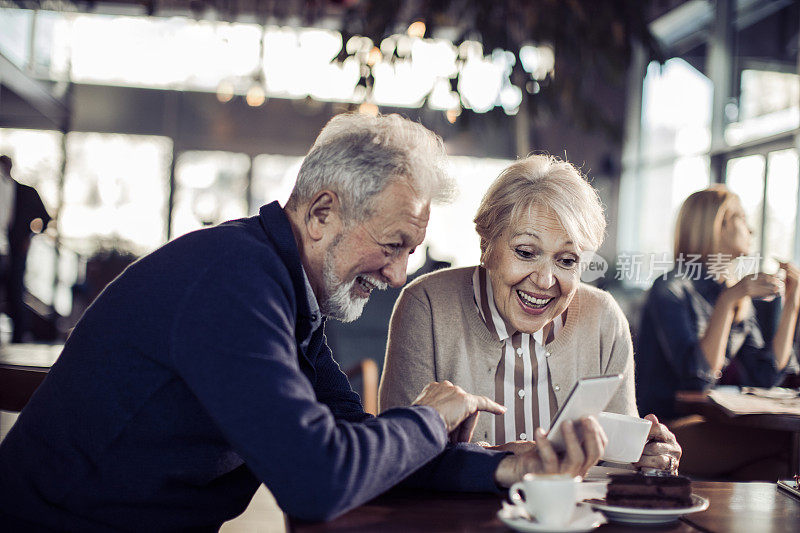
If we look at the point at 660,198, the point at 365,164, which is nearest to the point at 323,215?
the point at 365,164

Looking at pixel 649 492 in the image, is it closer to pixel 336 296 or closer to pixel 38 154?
pixel 336 296

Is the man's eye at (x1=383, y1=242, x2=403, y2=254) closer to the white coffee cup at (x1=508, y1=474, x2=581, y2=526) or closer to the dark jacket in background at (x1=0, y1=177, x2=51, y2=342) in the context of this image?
the white coffee cup at (x1=508, y1=474, x2=581, y2=526)

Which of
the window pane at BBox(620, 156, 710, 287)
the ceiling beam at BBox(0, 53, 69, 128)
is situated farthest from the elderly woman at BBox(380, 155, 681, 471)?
the ceiling beam at BBox(0, 53, 69, 128)

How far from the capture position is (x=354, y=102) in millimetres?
3418

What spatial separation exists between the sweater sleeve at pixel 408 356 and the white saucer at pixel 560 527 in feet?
2.61

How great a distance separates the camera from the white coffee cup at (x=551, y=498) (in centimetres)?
96

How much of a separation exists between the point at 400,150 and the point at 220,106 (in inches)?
399

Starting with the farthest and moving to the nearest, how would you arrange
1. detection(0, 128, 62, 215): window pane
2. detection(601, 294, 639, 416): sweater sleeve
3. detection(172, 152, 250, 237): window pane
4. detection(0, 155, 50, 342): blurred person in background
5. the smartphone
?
1. detection(172, 152, 250, 237): window pane
2. detection(0, 128, 62, 215): window pane
3. detection(0, 155, 50, 342): blurred person in background
4. detection(601, 294, 639, 416): sweater sleeve
5. the smartphone

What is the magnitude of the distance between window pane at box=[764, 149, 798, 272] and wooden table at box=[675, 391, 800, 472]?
309 cm

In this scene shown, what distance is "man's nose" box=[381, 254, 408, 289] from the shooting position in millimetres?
1363

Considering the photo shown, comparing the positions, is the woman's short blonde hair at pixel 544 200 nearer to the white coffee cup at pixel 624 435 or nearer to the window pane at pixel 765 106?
the white coffee cup at pixel 624 435

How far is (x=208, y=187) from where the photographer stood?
1101 centimetres

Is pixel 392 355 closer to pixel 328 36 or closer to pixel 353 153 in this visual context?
pixel 353 153

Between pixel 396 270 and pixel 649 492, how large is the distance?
1.81 feet
